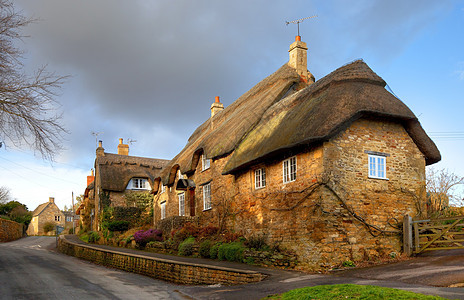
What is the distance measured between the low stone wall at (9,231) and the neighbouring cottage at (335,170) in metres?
31.1

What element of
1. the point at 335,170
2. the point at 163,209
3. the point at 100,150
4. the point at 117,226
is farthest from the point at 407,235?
the point at 100,150

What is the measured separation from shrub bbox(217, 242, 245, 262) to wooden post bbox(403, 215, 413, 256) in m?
5.98

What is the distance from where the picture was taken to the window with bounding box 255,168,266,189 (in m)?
17.8

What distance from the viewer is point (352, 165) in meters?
14.8

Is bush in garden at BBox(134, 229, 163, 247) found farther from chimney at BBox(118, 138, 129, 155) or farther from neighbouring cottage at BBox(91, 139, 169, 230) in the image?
chimney at BBox(118, 138, 129, 155)

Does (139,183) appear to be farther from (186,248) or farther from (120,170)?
(186,248)

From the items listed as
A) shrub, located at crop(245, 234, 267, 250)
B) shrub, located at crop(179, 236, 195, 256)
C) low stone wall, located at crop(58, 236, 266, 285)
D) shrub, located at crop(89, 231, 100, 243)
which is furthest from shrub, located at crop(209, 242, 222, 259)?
shrub, located at crop(89, 231, 100, 243)

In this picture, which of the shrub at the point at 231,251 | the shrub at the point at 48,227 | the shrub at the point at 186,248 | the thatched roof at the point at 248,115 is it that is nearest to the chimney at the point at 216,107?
the thatched roof at the point at 248,115

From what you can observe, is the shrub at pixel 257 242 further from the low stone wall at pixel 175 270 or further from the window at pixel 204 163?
the window at pixel 204 163

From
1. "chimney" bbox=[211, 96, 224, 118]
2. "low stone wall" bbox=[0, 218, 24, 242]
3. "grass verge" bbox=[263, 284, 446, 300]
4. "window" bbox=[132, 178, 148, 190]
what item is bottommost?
"low stone wall" bbox=[0, 218, 24, 242]

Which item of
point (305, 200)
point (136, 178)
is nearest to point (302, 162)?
point (305, 200)

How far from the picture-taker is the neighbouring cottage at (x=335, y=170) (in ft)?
46.3

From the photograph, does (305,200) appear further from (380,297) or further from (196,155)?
(196,155)

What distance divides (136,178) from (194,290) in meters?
28.4
